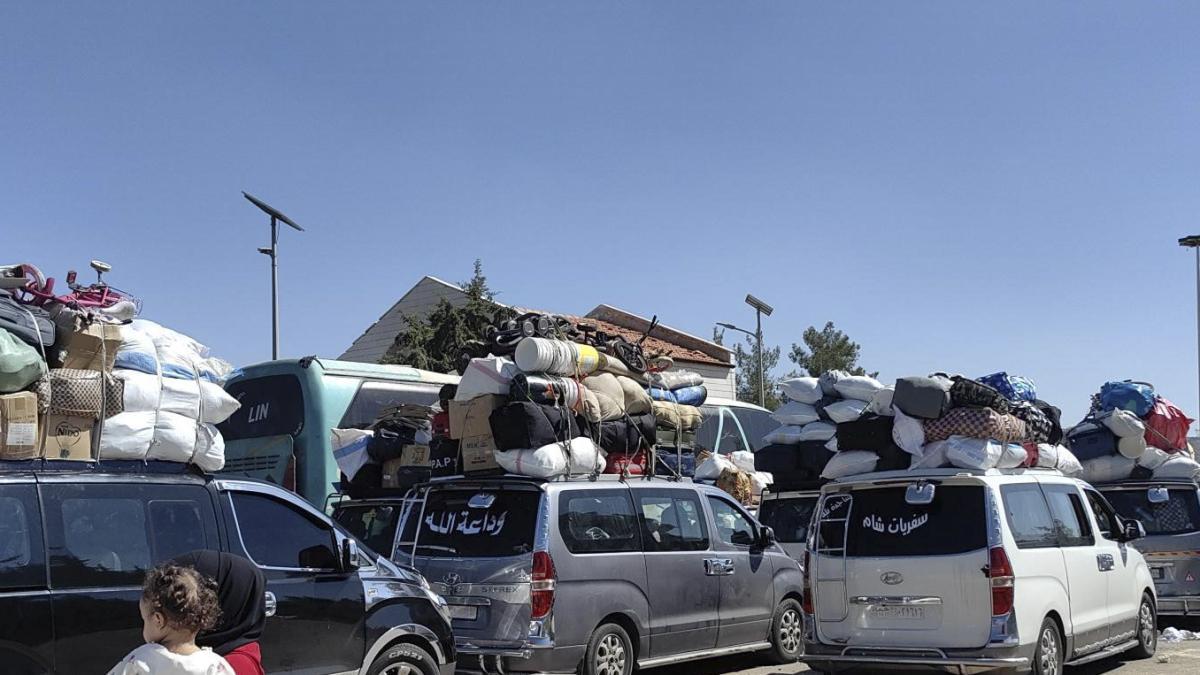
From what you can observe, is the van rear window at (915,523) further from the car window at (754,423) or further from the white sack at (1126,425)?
the car window at (754,423)

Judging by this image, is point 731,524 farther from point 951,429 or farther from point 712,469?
point 712,469

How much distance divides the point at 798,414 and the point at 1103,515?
3681 millimetres

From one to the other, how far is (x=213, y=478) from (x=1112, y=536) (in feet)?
26.6

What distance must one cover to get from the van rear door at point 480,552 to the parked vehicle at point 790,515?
4959 millimetres

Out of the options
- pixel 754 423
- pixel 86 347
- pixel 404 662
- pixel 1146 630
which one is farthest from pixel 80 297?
pixel 754 423

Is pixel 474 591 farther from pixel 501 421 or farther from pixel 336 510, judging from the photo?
pixel 336 510

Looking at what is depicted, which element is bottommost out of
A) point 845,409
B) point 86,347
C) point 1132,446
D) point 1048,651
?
point 1048,651

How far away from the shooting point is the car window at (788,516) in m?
13.8

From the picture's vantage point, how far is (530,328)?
37.1 feet

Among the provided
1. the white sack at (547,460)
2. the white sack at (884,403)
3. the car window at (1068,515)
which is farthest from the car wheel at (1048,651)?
the white sack at (547,460)

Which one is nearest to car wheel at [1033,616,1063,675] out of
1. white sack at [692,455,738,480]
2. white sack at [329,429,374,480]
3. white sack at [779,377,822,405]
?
white sack at [779,377,822,405]

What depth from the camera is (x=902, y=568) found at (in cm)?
942

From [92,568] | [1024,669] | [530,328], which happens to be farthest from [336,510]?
[1024,669]

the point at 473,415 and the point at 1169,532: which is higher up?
the point at 473,415
